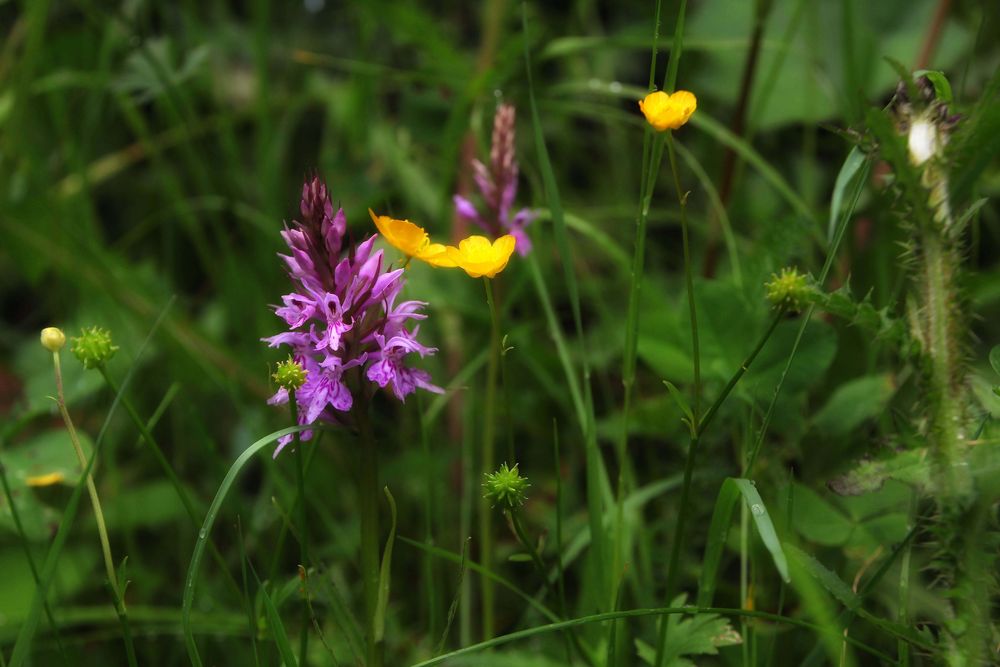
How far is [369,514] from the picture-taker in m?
1.08

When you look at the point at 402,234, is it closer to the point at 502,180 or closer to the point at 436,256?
the point at 436,256

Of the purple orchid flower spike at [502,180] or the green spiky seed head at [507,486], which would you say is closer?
the green spiky seed head at [507,486]

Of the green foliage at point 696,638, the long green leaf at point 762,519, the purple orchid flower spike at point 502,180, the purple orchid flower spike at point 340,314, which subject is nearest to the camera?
the long green leaf at point 762,519

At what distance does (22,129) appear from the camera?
2174 mm

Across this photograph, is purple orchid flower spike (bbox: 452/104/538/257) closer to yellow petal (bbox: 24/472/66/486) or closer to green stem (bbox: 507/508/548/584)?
green stem (bbox: 507/508/548/584)

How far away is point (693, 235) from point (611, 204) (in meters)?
0.23

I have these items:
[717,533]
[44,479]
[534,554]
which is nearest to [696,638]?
[717,533]

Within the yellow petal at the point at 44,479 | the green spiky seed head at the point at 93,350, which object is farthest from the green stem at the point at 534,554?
the yellow petal at the point at 44,479

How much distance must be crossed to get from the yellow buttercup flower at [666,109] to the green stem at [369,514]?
419 mm

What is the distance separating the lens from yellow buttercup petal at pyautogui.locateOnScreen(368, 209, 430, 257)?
99cm

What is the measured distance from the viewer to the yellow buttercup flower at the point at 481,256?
962mm

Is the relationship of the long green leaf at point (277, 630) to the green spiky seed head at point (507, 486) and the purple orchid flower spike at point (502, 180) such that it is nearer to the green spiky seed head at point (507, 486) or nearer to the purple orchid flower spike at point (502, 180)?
the green spiky seed head at point (507, 486)

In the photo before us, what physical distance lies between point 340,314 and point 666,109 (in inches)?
15.7

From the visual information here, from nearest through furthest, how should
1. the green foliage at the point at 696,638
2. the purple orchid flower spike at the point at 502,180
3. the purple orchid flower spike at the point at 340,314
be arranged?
the purple orchid flower spike at the point at 340,314
the green foliage at the point at 696,638
the purple orchid flower spike at the point at 502,180
